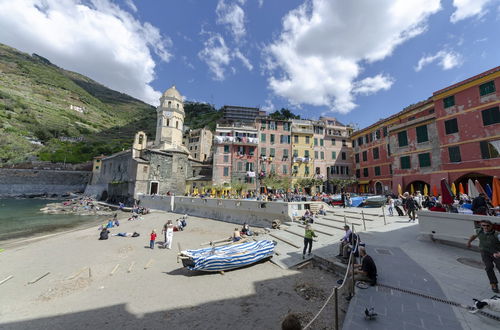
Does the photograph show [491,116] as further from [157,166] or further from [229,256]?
[157,166]

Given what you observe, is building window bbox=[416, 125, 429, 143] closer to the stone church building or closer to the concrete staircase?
the concrete staircase

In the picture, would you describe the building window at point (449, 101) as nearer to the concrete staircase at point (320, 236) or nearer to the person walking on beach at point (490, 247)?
the concrete staircase at point (320, 236)

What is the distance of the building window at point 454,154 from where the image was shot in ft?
63.4

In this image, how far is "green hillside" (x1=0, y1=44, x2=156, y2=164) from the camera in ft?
192

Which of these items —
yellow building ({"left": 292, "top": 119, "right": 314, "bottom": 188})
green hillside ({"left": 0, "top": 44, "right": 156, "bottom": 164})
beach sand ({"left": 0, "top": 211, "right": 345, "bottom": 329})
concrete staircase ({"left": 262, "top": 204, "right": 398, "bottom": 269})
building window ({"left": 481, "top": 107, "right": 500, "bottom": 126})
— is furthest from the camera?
green hillside ({"left": 0, "top": 44, "right": 156, "bottom": 164})

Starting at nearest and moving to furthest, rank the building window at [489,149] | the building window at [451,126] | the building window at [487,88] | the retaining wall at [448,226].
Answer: the retaining wall at [448,226], the building window at [489,149], the building window at [487,88], the building window at [451,126]

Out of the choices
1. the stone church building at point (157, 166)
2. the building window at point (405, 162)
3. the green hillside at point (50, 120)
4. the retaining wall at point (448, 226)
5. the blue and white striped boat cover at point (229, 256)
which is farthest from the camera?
the green hillside at point (50, 120)

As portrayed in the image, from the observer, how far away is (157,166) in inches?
1407

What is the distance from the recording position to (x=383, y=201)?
65.8 ft

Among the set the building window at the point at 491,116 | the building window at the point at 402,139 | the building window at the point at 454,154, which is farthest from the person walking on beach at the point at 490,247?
the building window at the point at 402,139

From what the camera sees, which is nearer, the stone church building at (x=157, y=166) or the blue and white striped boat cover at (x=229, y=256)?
the blue and white striped boat cover at (x=229, y=256)

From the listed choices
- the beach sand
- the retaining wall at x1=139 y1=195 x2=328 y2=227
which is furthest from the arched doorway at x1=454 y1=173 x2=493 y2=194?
the beach sand

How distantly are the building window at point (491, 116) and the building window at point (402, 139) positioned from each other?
682cm

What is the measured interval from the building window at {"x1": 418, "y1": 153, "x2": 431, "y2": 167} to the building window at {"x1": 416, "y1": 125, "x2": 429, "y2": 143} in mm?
1794
